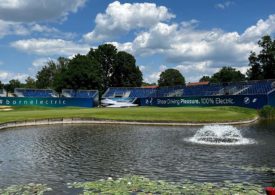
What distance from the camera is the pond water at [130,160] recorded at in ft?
69.4

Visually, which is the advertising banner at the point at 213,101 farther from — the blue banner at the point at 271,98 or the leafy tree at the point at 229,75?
the leafy tree at the point at 229,75

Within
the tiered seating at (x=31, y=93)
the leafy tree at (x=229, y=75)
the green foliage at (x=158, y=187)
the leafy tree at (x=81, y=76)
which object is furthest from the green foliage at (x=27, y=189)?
the leafy tree at (x=229, y=75)

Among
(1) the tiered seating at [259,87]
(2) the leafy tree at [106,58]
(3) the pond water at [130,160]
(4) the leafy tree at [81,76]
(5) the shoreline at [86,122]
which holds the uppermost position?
(2) the leafy tree at [106,58]

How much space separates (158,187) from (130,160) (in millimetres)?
7988

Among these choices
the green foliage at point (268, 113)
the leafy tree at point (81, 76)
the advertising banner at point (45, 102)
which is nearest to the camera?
the green foliage at point (268, 113)

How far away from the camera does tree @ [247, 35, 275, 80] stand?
116m

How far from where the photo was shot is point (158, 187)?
18.5 meters

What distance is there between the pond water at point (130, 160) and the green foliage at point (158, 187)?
0.99 meters

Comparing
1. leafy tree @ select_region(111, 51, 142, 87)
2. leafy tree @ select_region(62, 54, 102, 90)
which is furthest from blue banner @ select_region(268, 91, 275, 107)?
leafy tree @ select_region(111, 51, 142, 87)

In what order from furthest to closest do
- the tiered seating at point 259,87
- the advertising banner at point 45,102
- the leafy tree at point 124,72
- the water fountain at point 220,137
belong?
the leafy tree at point 124,72 < the advertising banner at point 45,102 < the tiered seating at point 259,87 < the water fountain at point 220,137

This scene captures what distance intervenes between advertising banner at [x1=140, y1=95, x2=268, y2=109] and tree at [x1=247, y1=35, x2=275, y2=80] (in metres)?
32.8

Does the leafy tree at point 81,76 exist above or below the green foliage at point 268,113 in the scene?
above

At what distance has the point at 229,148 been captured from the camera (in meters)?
31.7

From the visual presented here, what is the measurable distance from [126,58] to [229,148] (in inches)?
5217
